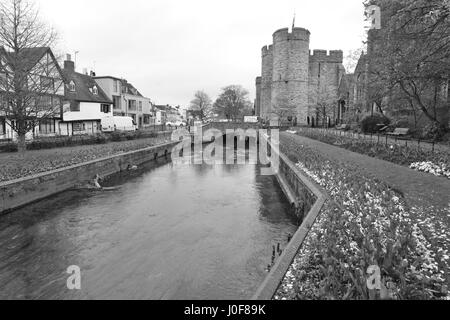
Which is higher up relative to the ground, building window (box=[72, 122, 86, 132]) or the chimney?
the chimney

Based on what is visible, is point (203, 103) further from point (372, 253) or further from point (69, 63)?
point (372, 253)

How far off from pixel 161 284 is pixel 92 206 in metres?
8.30

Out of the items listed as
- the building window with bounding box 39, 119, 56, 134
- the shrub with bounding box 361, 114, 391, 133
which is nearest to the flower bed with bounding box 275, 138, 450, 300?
the shrub with bounding box 361, 114, 391, 133

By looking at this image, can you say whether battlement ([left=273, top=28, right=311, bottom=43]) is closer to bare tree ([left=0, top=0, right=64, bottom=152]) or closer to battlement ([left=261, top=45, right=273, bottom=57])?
battlement ([left=261, top=45, right=273, bottom=57])

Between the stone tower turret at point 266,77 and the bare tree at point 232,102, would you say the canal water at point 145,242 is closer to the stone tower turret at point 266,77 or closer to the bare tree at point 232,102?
the stone tower turret at point 266,77

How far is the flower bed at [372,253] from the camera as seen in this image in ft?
15.9

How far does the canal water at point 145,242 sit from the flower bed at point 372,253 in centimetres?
213

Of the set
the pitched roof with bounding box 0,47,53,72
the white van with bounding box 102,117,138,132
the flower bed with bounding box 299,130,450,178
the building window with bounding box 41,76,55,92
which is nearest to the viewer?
the flower bed with bounding box 299,130,450,178

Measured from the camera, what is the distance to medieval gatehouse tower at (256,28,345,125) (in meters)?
59.2

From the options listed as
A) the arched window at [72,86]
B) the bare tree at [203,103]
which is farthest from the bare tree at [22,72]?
the bare tree at [203,103]

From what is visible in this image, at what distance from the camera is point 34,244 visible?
10.7 m

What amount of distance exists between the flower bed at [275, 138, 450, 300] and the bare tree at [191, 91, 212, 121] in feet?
352

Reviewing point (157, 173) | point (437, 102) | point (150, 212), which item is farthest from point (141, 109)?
point (150, 212)

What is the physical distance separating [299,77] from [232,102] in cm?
4474
